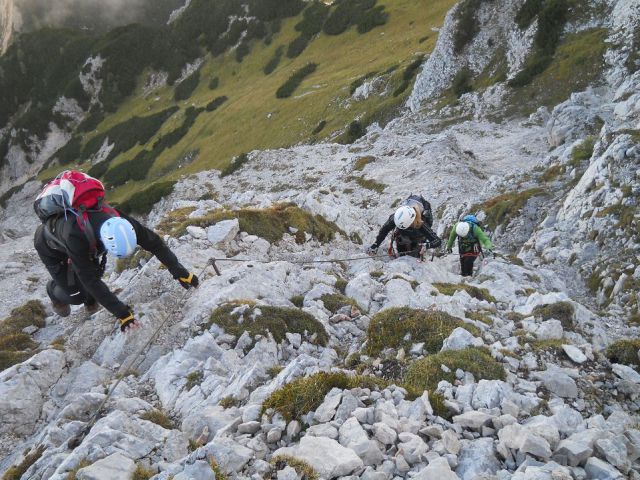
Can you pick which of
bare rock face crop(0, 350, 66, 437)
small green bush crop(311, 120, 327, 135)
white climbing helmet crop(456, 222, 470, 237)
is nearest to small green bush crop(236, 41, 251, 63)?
small green bush crop(311, 120, 327, 135)

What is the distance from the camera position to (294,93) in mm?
70625

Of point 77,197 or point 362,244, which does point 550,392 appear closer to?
point 77,197

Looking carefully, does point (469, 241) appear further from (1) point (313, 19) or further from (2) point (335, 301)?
(1) point (313, 19)

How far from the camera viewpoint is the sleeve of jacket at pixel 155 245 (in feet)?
27.2

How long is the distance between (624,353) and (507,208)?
519 inches

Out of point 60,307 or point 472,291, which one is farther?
point 472,291

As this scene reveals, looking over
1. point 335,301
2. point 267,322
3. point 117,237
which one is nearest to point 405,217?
point 335,301

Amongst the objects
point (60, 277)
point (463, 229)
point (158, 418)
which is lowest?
point (463, 229)

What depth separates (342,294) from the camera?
1146 cm

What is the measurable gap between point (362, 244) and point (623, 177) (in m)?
9.50

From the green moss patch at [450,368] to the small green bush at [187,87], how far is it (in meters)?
104

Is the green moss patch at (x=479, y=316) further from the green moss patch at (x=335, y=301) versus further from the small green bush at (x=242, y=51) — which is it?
the small green bush at (x=242, y=51)

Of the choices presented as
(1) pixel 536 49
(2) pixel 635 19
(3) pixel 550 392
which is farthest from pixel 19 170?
(3) pixel 550 392

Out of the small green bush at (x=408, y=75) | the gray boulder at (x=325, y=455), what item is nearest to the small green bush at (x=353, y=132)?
the small green bush at (x=408, y=75)
